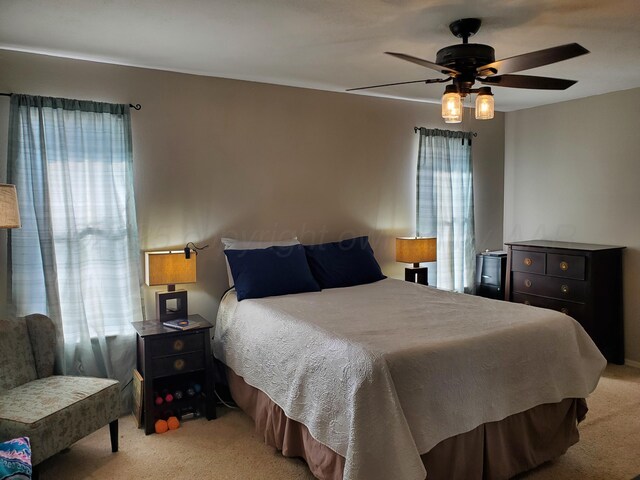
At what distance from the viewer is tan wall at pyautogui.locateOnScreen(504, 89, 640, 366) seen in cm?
421

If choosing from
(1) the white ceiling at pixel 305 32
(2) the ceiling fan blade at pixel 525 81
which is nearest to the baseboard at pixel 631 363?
(1) the white ceiling at pixel 305 32

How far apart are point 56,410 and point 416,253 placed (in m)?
3.00

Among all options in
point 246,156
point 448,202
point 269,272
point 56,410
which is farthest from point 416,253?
point 56,410

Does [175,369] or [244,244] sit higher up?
[244,244]

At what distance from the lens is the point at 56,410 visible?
2.44 m

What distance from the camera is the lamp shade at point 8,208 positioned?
92.0 inches

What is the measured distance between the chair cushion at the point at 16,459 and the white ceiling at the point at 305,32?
2017 mm

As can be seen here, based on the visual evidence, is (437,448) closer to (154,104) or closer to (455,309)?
(455,309)

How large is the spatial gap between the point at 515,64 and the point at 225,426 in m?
2.69

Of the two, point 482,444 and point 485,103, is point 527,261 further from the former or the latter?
point 482,444

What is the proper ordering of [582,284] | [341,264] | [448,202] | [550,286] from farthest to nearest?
1. [448,202]
2. [550,286]
3. [582,284]
4. [341,264]

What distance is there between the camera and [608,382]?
3832 millimetres

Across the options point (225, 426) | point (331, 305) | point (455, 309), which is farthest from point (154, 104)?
point (455, 309)

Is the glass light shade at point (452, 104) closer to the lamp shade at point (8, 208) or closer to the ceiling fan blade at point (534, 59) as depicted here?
the ceiling fan blade at point (534, 59)
